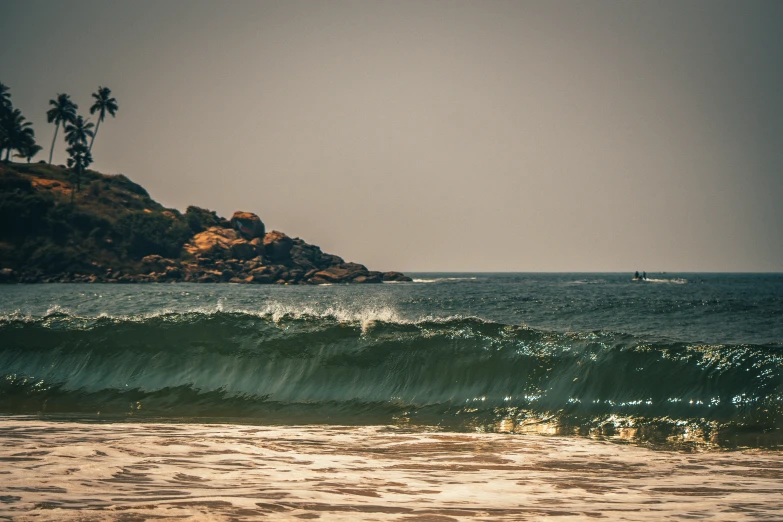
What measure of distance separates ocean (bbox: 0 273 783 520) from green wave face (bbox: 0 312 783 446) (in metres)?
0.06

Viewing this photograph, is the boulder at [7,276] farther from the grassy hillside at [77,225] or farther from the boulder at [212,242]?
the boulder at [212,242]

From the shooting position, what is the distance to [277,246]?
123 meters

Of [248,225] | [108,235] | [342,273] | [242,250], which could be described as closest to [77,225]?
[108,235]

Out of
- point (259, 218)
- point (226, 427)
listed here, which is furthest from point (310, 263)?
point (226, 427)

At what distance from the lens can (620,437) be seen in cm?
1199

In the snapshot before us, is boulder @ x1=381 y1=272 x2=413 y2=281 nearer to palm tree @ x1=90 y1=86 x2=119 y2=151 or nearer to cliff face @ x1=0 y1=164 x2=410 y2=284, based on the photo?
cliff face @ x1=0 y1=164 x2=410 y2=284

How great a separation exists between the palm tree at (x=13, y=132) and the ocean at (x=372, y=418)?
115 metres

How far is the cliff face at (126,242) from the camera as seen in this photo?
105500 millimetres

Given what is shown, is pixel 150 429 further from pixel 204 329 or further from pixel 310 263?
pixel 310 263

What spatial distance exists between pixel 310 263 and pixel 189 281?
2461 centimetres

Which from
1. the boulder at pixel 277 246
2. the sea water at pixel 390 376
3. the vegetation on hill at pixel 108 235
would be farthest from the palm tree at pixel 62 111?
the sea water at pixel 390 376

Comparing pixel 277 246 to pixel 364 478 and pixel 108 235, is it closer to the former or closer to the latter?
pixel 108 235

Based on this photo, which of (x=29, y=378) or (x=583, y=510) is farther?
(x=29, y=378)

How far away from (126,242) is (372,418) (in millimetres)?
111245
